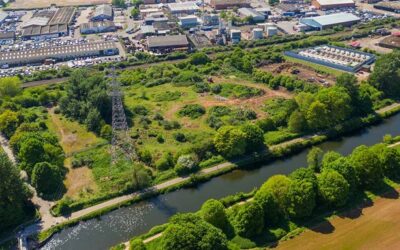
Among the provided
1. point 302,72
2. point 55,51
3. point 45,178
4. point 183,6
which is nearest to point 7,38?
point 55,51

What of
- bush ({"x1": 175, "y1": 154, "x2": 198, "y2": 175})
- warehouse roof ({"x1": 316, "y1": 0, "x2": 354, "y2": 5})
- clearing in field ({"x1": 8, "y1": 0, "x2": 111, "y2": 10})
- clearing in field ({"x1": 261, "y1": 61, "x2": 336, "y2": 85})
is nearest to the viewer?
bush ({"x1": 175, "y1": 154, "x2": 198, "y2": 175})

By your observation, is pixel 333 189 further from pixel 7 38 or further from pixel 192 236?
pixel 7 38

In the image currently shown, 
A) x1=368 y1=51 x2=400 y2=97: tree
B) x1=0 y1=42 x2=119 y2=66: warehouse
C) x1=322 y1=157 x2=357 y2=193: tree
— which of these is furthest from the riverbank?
x1=0 y1=42 x2=119 y2=66: warehouse

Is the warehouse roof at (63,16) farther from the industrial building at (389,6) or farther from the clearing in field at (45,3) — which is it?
the industrial building at (389,6)

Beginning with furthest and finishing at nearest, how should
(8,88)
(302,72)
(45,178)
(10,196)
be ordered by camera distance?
(302,72) → (8,88) → (45,178) → (10,196)

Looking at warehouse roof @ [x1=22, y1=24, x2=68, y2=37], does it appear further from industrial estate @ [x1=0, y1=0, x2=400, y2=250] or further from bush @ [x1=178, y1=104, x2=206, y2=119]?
bush @ [x1=178, y1=104, x2=206, y2=119]

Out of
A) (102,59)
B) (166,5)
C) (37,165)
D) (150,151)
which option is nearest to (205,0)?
(166,5)
